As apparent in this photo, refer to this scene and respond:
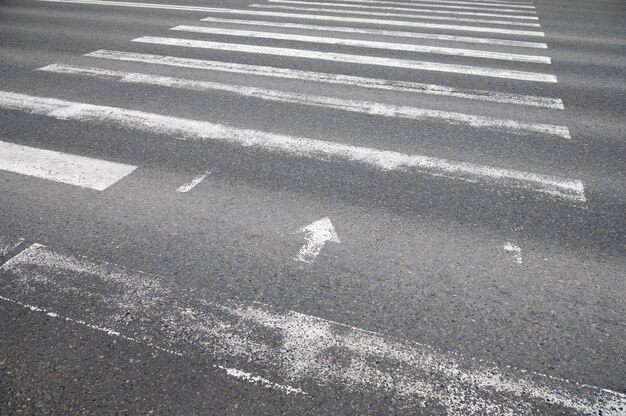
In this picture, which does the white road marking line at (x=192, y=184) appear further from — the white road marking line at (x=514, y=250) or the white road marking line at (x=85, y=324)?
the white road marking line at (x=514, y=250)

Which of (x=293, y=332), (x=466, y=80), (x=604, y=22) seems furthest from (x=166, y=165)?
(x=604, y=22)

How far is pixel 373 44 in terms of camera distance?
9742 mm

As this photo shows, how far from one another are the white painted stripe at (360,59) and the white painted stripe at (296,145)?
10.7 feet

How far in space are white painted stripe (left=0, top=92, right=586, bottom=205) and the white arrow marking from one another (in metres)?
1.21

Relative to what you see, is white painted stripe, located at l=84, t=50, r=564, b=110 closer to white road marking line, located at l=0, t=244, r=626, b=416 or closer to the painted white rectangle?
white road marking line, located at l=0, t=244, r=626, b=416

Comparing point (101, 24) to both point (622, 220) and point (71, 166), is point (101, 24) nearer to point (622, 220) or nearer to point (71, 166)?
point (71, 166)

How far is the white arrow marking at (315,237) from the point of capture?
4031 mm

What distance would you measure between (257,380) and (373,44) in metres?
8.03

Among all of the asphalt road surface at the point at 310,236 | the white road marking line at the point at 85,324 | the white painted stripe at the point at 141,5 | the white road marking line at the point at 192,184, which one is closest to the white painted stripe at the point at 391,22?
the white painted stripe at the point at 141,5

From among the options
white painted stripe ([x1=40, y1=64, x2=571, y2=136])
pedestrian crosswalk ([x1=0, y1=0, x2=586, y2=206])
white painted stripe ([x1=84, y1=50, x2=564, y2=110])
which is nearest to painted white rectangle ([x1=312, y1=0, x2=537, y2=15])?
pedestrian crosswalk ([x1=0, y1=0, x2=586, y2=206])

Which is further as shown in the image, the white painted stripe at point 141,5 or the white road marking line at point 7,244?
the white painted stripe at point 141,5

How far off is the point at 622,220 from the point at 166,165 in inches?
Answer: 169

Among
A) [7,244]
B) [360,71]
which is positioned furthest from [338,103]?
[7,244]

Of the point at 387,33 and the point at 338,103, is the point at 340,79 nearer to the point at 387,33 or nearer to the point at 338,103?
the point at 338,103
